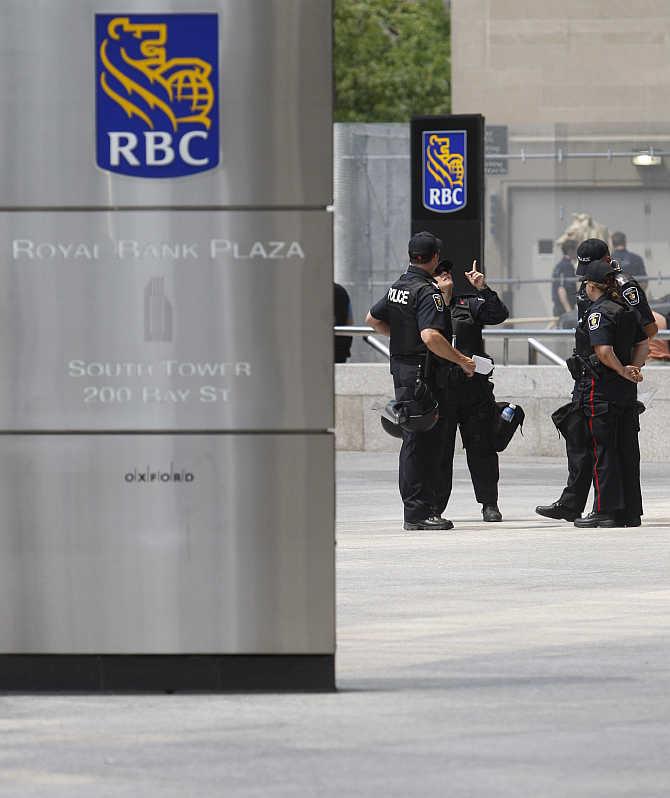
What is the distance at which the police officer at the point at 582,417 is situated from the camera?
13609 millimetres

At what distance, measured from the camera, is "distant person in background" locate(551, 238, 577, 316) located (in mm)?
26328

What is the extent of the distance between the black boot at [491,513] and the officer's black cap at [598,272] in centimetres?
161

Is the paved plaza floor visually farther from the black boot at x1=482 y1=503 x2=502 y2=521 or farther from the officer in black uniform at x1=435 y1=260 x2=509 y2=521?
the black boot at x1=482 y1=503 x2=502 y2=521

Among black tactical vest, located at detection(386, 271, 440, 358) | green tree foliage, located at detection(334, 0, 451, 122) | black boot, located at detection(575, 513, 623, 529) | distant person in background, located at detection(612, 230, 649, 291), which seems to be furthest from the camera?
green tree foliage, located at detection(334, 0, 451, 122)

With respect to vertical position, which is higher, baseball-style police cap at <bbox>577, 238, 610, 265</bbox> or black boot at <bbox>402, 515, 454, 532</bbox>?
baseball-style police cap at <bbox>577, 238, 610, 265</bbox>

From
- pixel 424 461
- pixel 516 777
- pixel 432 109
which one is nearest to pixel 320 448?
pixel 516 777

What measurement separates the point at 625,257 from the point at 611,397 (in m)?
12.0

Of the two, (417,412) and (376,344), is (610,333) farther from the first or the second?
(376,344)

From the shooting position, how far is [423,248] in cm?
1338

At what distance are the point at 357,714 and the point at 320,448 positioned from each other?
83 cm

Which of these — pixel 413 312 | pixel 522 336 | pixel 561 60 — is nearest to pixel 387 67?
pixel 561 60

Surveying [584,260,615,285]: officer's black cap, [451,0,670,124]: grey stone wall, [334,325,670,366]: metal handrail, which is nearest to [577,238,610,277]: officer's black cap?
[584,260,615,285]: officer's black cap

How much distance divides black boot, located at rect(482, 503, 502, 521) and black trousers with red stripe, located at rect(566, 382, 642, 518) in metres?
0.73

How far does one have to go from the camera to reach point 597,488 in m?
13.6
